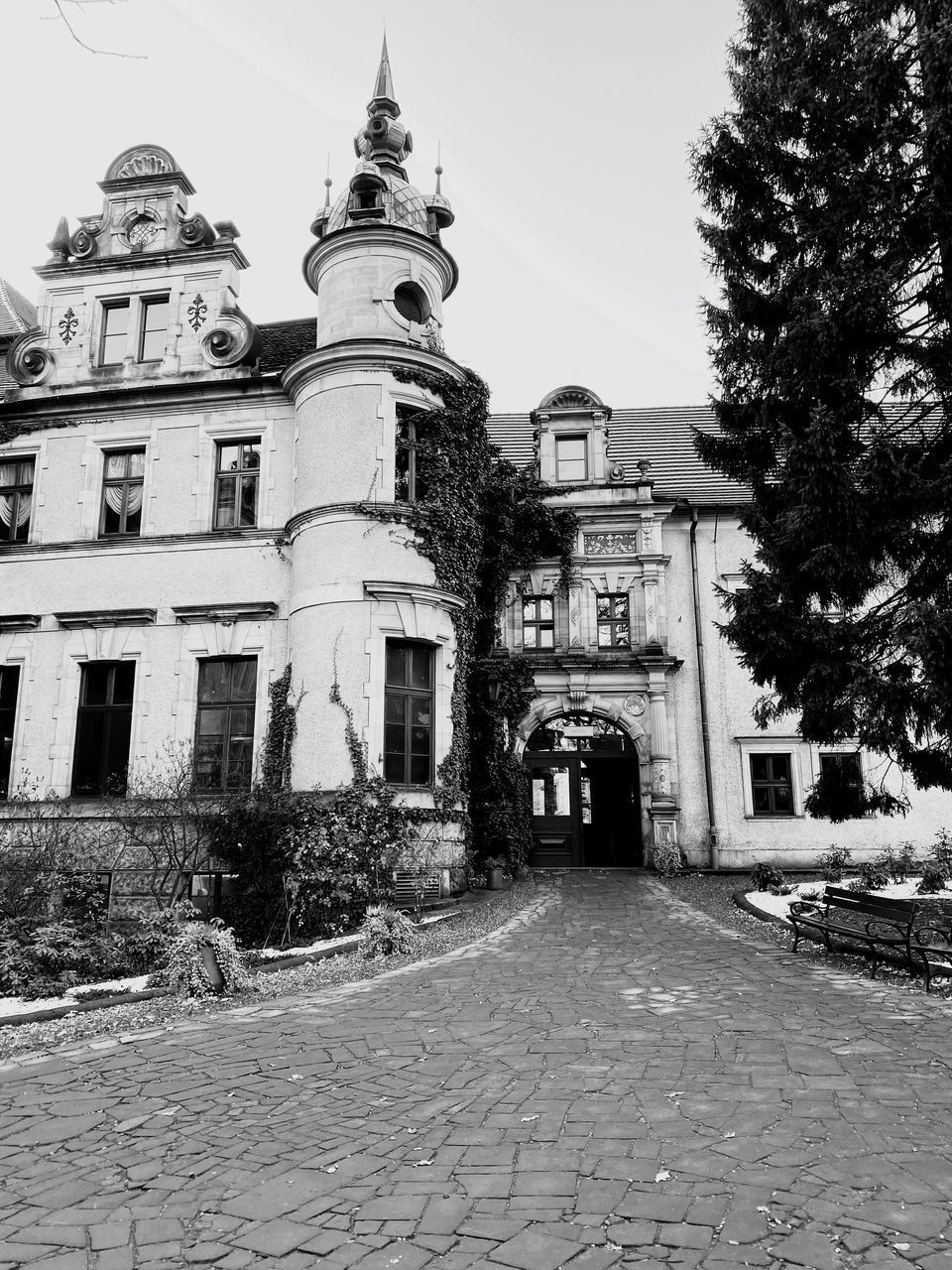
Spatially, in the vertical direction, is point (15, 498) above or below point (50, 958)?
above

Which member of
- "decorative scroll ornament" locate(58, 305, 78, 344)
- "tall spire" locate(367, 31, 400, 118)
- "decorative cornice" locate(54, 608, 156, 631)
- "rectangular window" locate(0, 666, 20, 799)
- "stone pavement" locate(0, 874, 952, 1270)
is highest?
"tall spire" locate(367, 31, 400, 118)

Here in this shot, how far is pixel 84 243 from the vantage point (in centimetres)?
1952

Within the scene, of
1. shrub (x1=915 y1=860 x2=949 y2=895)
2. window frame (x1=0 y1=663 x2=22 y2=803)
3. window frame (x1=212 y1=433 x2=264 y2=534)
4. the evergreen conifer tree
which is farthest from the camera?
window frame (x1=212 y1=433 x2=264 y2=534)

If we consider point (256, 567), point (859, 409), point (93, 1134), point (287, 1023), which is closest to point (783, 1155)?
point (93, 1134)

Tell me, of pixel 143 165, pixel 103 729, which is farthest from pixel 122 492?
pixel 143 165

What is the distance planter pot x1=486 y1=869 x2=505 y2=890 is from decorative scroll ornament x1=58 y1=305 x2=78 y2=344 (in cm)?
1379

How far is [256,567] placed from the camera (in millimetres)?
17641

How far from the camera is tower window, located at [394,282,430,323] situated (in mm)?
17797

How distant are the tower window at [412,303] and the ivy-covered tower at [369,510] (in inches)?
1.1

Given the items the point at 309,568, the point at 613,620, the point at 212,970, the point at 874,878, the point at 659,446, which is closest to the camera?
the point at 212,970

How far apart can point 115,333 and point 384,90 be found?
816 cm

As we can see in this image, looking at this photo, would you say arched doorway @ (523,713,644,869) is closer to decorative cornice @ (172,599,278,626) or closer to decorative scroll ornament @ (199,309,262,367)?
decorative cornice @ (172,599,278,626)

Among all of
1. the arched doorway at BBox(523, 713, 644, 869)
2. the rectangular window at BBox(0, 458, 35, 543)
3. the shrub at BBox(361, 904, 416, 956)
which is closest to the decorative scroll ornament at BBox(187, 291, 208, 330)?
the rectangular window at BBox(0, 458, 35, 543)

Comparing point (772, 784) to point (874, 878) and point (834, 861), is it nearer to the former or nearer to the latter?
point (834, 861)
